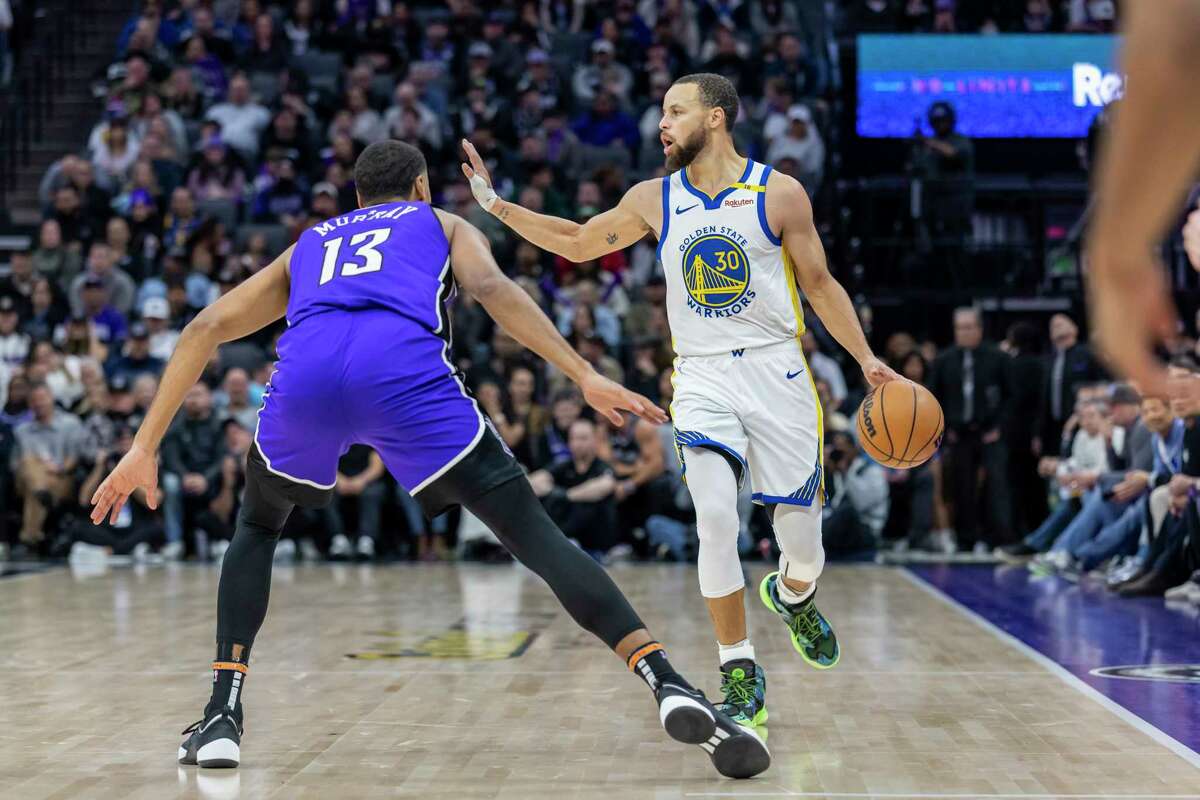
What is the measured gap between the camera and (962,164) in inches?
589

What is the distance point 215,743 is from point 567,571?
1.09m

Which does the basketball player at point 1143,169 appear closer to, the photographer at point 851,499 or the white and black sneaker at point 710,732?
the white and black sneaker at point 710,732

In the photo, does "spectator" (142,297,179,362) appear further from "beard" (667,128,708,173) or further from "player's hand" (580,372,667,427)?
"player's hand" (580,372,667,427)

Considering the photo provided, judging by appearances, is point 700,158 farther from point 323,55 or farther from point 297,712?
point 323,55

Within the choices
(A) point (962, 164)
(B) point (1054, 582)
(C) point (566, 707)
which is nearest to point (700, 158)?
(C) point (566, 707)

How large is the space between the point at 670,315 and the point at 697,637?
2437mm

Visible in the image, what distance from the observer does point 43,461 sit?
41.9ft

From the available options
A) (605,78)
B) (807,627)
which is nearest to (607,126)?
(605,78)

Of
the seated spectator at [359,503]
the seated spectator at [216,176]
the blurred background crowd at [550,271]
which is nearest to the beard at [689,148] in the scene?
the blurred background crowd at [550,271]

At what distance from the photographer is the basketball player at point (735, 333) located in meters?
4.88

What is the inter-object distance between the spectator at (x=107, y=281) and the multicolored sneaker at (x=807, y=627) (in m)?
10.1

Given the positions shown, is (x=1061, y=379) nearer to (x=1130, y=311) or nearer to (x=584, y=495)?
(x=584, y=495)

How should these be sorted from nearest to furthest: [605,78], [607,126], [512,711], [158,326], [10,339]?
1. [512,711]
2. [158,326]
3. [10,339]
4. [607,126]
5. [605,78]

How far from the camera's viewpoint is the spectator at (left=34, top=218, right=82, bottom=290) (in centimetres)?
1465
